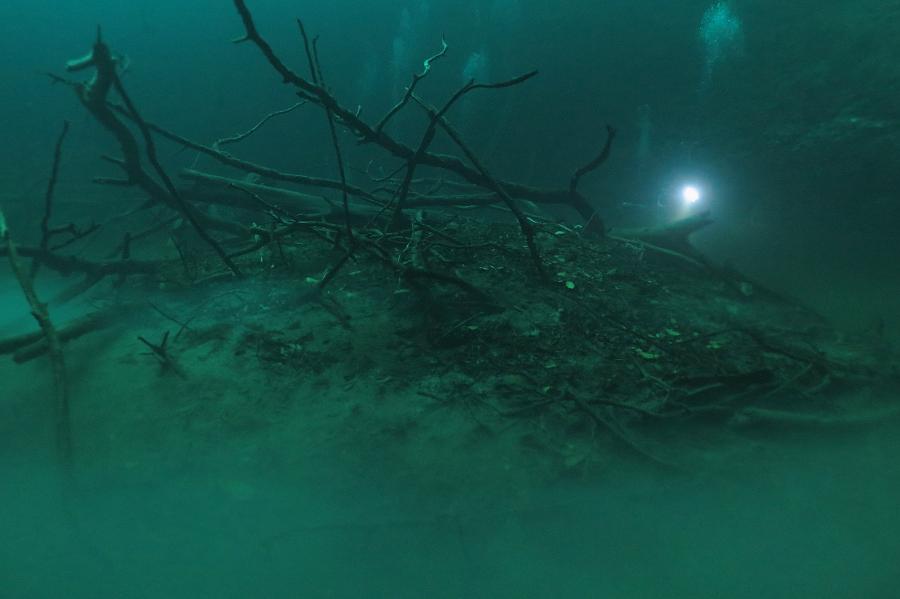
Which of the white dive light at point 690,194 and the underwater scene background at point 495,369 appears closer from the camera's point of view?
the underwater scene background at point 495,369

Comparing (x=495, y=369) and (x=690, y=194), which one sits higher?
(x=690, y=194)

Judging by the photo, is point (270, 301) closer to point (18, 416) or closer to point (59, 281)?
point (18, 416)

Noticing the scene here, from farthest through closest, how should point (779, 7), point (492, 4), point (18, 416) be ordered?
point (492, 4)
point (779, 7)
point (18, 416)

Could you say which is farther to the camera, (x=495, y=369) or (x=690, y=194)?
(x=690, y=194)

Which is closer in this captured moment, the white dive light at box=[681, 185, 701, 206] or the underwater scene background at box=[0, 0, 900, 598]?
the underwater scene background at box=[0, 0, 900, 598]

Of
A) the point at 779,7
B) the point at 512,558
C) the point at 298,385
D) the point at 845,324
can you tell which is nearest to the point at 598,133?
the point at 779,7

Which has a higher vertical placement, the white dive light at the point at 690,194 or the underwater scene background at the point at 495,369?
the white dive light at the point at 690,194

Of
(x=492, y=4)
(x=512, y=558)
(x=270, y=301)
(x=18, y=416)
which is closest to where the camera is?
(x=512, y=558)

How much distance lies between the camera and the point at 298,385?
3.07 meters

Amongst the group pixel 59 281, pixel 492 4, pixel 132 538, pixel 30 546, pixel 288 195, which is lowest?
pixel 30 546

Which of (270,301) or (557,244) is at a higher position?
(557,244)

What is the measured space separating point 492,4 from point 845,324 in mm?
9322

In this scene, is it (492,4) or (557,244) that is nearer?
(557,244)

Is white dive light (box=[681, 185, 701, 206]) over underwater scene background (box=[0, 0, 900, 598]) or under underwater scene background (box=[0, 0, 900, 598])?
over
